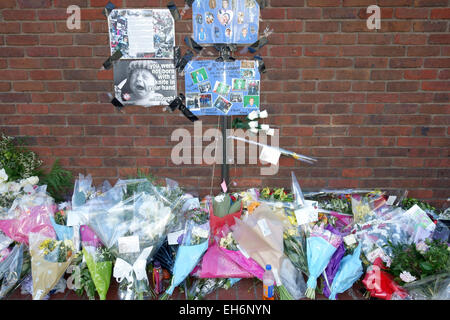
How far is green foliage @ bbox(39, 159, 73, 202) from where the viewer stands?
11.1 feet

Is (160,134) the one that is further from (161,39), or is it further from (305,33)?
(305,33)

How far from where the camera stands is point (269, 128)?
10.9ft

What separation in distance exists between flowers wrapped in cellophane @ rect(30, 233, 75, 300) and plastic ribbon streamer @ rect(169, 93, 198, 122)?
4.74 feet

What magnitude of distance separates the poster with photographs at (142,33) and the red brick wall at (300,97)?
82 millimetres

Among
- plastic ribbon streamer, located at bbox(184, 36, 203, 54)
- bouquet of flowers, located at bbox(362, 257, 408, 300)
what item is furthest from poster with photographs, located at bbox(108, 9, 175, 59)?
bouquet of flowers, located at bbox(362, 257, 408, 300)

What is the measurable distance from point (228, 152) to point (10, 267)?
2.00 metres

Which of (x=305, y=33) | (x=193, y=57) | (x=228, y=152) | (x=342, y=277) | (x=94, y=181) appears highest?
(x=305, y=33)

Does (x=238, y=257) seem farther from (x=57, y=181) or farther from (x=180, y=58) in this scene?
(x=57, y=181)

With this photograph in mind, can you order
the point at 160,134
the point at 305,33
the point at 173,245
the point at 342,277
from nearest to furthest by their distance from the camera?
the point at 342,277, the point at 173,245, the point at 305,33, the point at 160,134

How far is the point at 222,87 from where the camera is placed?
3.25 metres

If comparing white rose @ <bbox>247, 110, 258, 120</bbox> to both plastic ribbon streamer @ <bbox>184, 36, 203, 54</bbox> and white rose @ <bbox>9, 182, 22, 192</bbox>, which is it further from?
white rose @ <bbox>9, 182, 22, 192</bbox>

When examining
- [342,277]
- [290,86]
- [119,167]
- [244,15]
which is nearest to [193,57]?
[244,15]

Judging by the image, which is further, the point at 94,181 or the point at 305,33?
the point at 94,181

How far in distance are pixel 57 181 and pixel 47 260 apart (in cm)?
99
